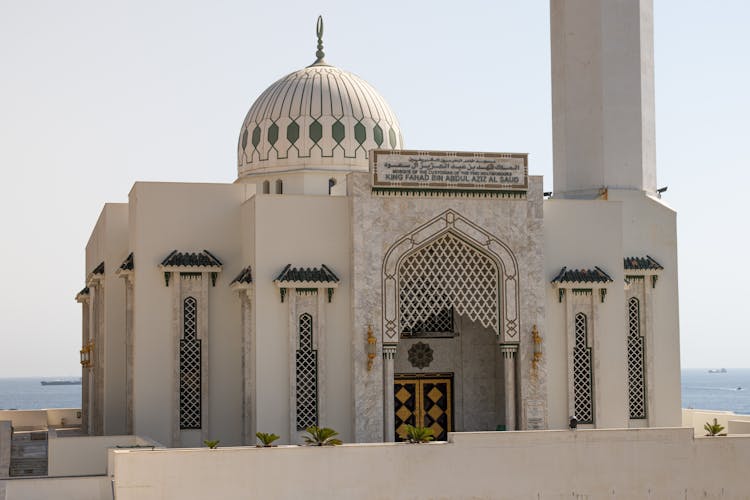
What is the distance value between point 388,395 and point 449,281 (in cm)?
217

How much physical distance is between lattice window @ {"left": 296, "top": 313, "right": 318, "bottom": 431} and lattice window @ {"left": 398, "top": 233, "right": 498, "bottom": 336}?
162 centimetres

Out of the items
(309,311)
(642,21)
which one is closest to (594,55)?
(642,21)

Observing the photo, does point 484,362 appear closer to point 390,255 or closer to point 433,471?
point 390,255

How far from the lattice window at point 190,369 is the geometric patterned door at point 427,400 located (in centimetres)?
359

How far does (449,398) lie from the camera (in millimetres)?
22938

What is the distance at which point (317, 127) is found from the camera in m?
23.6

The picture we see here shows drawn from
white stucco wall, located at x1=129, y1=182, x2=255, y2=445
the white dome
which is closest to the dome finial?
the white dome

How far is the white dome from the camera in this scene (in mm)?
23578

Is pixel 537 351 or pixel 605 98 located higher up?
pixel 605 98

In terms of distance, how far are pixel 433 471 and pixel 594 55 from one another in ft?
29.7

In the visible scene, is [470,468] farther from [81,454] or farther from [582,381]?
[81,454]

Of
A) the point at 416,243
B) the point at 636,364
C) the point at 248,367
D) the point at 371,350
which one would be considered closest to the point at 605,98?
the point at 636,364

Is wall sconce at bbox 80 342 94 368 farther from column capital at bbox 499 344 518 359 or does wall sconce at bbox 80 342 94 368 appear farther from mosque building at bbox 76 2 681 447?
column capital at bbox 499 344 518 359

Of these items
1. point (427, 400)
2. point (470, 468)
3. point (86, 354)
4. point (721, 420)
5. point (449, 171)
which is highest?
point (449, 171)
